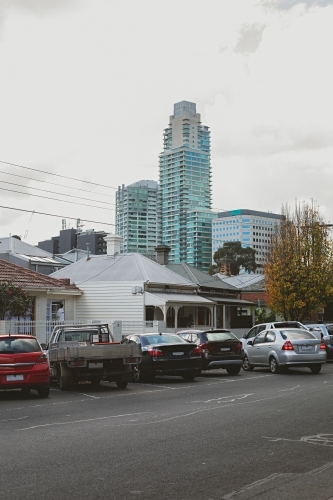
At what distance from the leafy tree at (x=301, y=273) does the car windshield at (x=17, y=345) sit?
2748cm

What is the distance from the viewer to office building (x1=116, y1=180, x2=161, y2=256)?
102 metres

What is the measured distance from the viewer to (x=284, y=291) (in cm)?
4294

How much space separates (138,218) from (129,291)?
260 ft

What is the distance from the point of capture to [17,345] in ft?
56.3

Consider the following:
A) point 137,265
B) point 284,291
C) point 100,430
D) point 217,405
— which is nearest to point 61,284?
point 137,265

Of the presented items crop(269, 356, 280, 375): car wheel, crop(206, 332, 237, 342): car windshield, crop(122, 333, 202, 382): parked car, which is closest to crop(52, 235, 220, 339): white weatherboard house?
crop(206, 332, 237, 342): car windshield

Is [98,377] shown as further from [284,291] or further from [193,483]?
[284,291]

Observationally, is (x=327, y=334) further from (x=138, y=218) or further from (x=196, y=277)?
(x=138, y=218)

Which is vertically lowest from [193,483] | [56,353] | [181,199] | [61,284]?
[193,483]

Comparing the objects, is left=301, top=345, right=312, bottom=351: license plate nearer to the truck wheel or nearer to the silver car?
the silver car

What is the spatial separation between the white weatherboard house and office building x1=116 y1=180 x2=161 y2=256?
179 ft

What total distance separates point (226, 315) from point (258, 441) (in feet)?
129

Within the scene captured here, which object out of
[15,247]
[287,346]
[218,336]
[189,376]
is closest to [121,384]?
[189,376]

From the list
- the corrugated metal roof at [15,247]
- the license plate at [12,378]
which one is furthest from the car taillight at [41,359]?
the corrugated metal roof at [15,247]
